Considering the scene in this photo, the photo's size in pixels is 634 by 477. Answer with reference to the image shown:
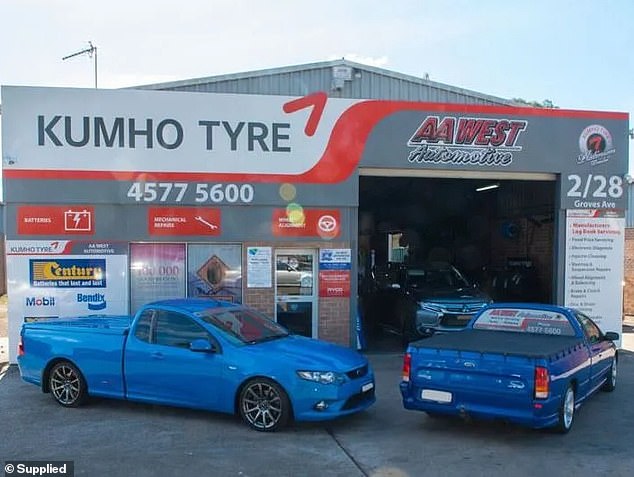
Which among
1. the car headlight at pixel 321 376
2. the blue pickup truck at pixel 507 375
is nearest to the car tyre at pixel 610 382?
the blue pickup truck at pixel 507 375

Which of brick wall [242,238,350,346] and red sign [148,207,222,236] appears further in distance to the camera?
brick wall [242,238,350,346]

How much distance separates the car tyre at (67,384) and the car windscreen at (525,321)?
527 cm

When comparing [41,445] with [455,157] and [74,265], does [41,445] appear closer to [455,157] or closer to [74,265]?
[74,265]

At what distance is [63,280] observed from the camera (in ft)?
37.4

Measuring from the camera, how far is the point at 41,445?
656 cm

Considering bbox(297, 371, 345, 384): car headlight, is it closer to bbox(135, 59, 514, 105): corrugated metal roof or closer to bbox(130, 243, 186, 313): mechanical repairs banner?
bbox(130, 243, 186, 313): mechanical repairs banner

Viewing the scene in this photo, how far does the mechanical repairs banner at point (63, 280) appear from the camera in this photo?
1126 centimetres

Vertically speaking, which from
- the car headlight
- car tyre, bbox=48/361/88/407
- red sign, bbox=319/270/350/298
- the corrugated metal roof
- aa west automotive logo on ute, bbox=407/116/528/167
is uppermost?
the corrugated metal roof

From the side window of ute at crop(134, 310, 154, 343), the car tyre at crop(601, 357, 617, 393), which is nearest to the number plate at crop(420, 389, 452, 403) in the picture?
the side window of ute at crop(134, 310, 154, 343)

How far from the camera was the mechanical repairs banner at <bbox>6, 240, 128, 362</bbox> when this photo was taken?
11258 mm

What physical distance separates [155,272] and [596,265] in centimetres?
893

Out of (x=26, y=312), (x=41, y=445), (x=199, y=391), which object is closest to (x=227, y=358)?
(x=199, y=391)

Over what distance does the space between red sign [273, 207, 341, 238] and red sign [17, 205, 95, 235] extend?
134 inches

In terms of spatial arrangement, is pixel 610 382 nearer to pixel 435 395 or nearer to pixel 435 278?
pixel 435 395
